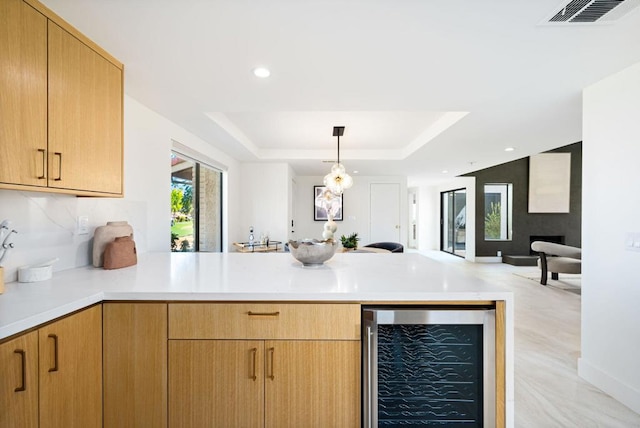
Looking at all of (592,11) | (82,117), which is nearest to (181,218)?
(82,117)

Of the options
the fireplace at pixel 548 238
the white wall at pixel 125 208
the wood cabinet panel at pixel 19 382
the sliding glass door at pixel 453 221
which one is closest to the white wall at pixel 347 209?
the sliding glass door at pixel 453 221

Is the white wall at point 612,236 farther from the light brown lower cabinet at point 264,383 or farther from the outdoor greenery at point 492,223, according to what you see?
the outdoor greenery at point 492,223

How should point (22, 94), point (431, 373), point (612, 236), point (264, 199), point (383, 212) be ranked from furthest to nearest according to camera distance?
point (383, 212) < point (264, 199) < point (612, 236) < point (431, 373) < point (22, 94)

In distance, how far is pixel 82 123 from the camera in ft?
4.85

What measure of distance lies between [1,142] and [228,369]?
1263 mm

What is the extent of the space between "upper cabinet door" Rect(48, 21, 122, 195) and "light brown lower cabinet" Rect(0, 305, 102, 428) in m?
0.67

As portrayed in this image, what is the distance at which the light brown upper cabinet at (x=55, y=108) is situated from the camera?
1.16 metres

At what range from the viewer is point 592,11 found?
1.36 meters

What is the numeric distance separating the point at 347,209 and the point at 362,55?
594 cm

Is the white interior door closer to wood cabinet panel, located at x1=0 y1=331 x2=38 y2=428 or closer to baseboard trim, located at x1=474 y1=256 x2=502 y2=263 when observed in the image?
baseboard trim, located at x1=474 y1=256 x2=502 y2=263

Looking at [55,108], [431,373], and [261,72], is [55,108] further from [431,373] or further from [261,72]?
[431,373]

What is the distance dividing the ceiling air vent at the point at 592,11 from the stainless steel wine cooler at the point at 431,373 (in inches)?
55.9

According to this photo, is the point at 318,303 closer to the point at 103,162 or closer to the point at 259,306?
the point at 259,306

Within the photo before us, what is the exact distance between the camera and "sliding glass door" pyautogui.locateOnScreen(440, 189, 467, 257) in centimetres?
899
